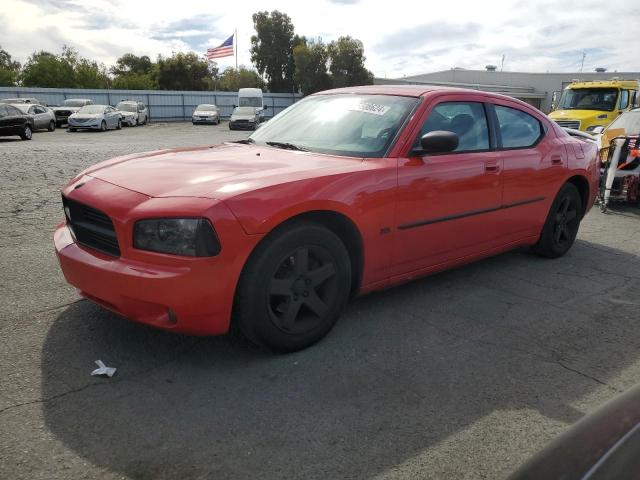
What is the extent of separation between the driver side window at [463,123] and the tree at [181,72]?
64089mm

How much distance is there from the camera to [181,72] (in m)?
63.1

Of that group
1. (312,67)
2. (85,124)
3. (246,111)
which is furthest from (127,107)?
(312,67)

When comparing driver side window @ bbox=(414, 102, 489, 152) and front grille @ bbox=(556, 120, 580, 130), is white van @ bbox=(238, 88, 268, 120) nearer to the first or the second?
front grille @ bbox=(556, 120, 580, 130)

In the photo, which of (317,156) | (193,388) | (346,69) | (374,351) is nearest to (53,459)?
(193,388)

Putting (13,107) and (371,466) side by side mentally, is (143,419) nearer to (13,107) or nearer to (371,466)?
(371,466)

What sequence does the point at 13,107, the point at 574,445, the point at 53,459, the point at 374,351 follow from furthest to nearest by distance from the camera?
the point at 13,107
the point at 374,351
the point at 53,459
the point at 574,445

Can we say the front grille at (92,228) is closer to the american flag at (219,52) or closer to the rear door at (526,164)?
the rear door at (526,164)

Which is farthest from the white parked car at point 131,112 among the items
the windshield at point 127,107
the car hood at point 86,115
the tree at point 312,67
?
the tree at point 312,67

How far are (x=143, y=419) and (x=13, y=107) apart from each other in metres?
19.4

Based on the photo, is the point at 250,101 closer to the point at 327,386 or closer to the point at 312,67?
the point at 312,67

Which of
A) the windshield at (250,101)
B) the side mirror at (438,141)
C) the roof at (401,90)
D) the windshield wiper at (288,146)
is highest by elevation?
the windshield at (250,101)

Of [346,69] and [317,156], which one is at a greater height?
[346,69]

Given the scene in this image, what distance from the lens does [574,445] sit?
1296 millimetres

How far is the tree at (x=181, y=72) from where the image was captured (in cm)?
6284
